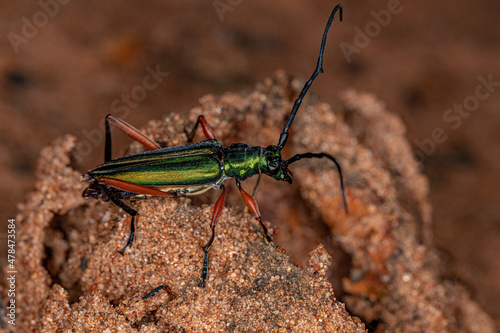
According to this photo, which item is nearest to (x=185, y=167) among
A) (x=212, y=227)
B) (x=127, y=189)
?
(x=127, y=189)

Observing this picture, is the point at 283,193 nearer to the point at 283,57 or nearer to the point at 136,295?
the point at 136,295

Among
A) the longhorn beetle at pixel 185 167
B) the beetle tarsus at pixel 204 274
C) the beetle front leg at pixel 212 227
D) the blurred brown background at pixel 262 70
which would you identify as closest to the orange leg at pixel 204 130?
the longhorn beetle at pixel 185 167

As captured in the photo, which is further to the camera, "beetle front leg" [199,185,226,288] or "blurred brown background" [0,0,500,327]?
"blurred brown background" [0,0,500,327]

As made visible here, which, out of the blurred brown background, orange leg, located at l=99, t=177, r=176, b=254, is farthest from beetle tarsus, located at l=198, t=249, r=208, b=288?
the blurred brown background

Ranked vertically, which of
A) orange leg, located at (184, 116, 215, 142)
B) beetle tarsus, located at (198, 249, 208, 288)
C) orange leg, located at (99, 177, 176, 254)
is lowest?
beetle tarsus, located at (198, 249, 208, 288)

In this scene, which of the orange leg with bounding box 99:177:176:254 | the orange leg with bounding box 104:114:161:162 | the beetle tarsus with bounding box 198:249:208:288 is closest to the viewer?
the beetle tarsus with bounding box 198:249:208:288

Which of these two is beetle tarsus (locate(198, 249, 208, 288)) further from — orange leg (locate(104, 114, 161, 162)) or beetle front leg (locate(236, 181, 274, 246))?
orange leg (locate(104, 114, 161, 162))

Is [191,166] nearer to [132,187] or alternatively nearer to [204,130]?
[204,130]

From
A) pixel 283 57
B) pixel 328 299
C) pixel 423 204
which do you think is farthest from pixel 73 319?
pixel 423 204
